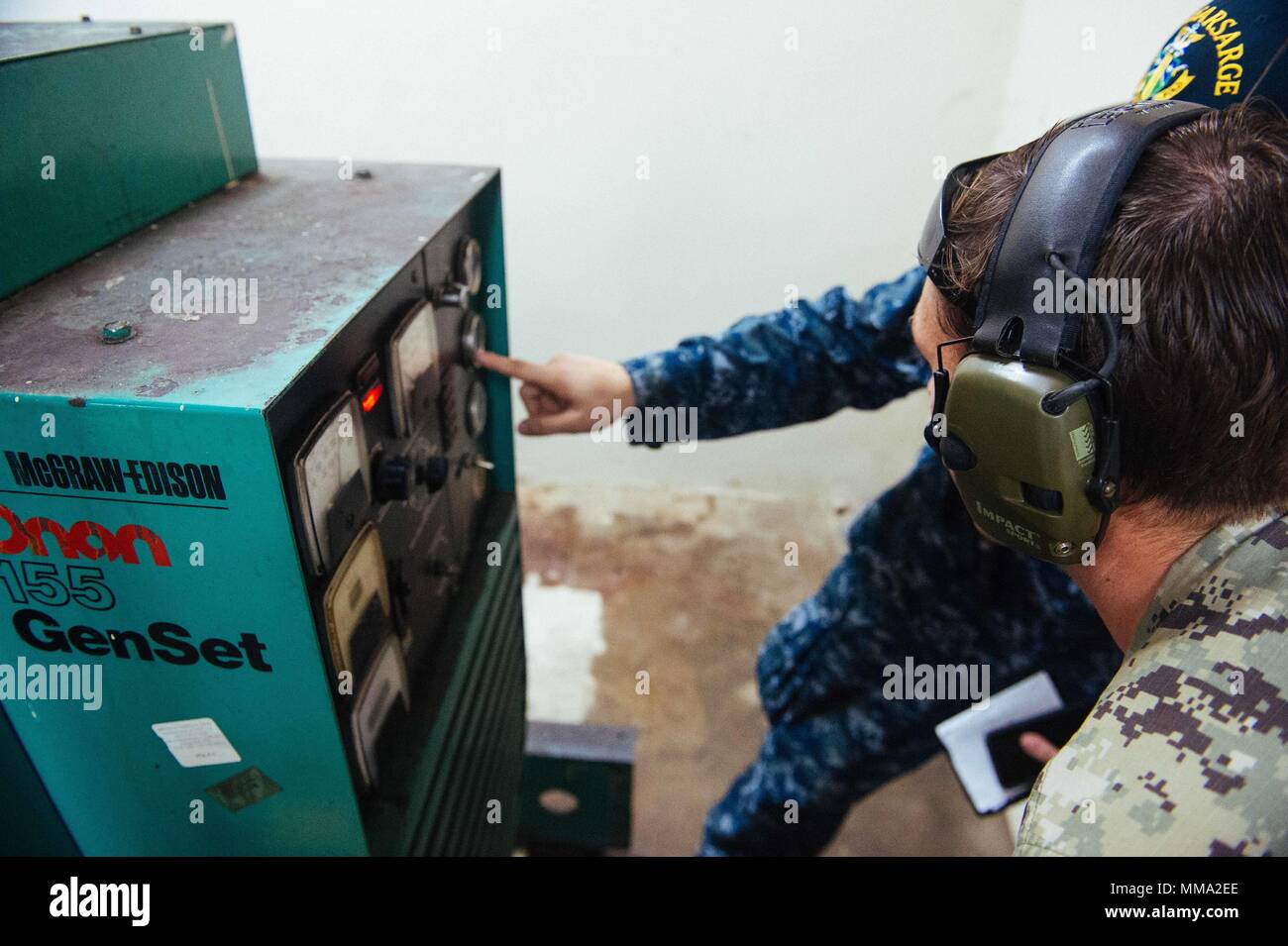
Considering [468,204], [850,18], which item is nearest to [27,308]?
[468,204]

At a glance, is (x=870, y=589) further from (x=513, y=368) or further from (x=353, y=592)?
(x=353, y=592)

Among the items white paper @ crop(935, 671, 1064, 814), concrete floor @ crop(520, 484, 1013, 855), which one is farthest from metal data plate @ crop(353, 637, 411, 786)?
concrete floor @ crop(520, 484, 1013, 855)

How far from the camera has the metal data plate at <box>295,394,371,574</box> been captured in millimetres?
619

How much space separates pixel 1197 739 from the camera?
52 centimetres

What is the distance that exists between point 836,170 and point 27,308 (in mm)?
1848

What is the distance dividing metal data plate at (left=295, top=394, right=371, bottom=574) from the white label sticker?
188 millimetres

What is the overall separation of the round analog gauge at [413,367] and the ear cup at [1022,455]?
0.52m

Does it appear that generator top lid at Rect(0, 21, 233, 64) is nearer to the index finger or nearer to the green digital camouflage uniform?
the index finger

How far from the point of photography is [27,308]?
657 millimetres

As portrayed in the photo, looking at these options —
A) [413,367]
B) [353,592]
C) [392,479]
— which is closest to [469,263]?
[413,367]

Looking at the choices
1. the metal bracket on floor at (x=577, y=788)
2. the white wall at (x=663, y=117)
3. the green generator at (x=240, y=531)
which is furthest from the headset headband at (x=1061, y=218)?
the white wall at (x=663, y=117)

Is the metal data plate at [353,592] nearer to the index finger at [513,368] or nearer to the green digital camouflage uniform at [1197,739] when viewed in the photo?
the index finger at [513,368]

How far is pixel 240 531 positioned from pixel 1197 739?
0.67m

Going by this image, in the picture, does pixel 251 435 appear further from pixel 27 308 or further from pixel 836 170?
pixel 836 170
